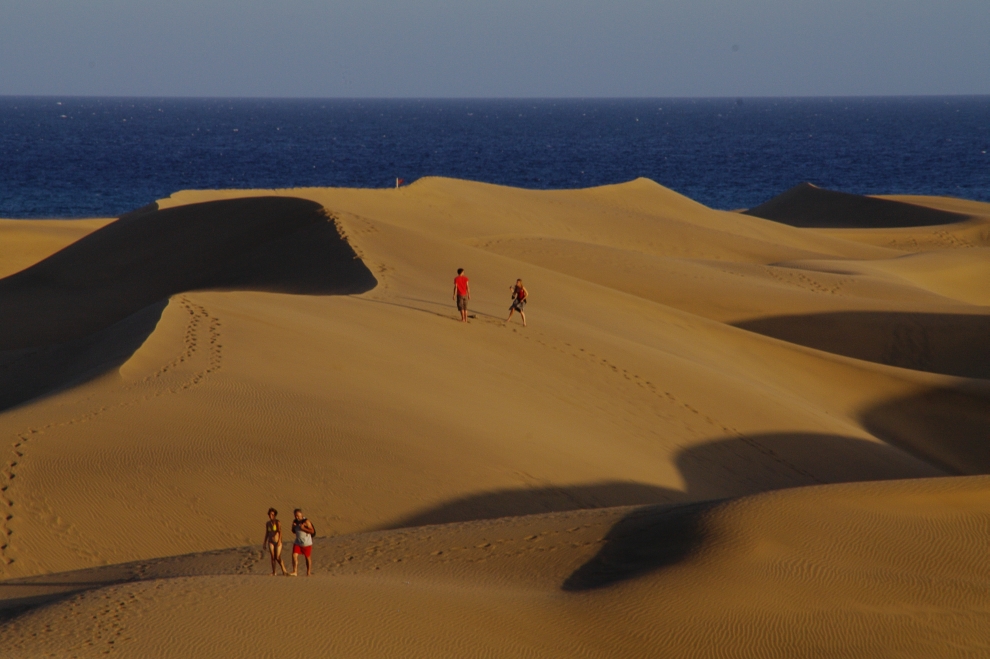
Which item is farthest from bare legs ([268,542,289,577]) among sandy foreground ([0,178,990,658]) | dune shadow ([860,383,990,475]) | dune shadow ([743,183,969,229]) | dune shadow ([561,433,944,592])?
dune shadow ([743,183,969,229])

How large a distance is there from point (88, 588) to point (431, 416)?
5.12m

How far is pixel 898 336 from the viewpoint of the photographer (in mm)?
22156

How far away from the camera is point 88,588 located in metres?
6.73

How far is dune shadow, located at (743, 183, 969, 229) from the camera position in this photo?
45438 millimetres

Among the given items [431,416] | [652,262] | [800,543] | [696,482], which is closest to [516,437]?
[431,416]

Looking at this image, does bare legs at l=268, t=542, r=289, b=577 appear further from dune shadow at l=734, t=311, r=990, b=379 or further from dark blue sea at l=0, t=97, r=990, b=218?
dark blue sea at l=0, t=97, r=990, b=218

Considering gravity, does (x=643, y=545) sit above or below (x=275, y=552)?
below

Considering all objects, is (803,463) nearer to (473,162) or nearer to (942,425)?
(942,425)

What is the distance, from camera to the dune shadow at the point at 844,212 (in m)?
45.4

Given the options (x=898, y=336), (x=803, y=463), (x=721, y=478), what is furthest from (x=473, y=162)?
(x=721, y=478)

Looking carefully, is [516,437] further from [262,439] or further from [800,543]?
[800,543]

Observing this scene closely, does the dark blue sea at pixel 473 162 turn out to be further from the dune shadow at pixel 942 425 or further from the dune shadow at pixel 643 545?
the dune shadow at pixel 643 545

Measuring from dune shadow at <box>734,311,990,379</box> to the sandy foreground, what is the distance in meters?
0.08

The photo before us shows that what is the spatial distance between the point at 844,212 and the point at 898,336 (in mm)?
27887
